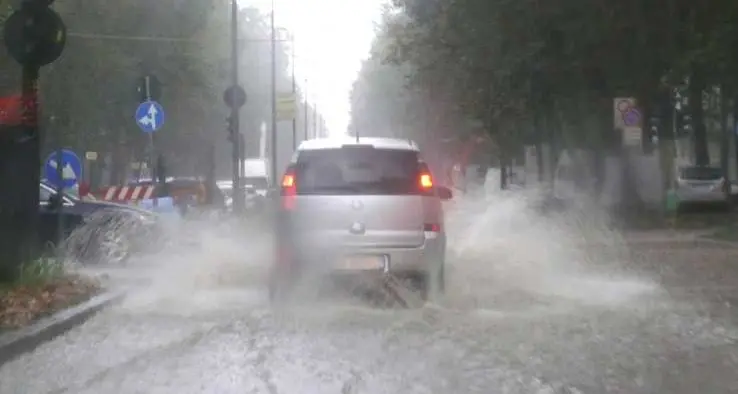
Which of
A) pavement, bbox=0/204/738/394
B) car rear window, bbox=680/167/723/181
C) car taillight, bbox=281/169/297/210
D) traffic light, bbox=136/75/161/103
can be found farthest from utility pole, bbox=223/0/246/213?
car taillight, bbox=281/169/297/210

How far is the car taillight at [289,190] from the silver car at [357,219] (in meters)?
0.01

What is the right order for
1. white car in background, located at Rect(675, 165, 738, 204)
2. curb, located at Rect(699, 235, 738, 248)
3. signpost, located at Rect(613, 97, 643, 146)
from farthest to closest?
white car in background, located at Rect(675, 165, 738, 204), signpost, located at Rect(613, 97, 643, 146), curb, located at Rect(699, 235, 738, 248)

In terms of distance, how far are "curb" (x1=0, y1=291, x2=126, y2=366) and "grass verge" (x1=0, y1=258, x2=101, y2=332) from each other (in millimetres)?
117

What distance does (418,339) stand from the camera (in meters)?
11.0

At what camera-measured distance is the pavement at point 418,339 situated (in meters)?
8.89

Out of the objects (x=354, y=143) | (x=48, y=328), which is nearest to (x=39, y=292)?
(x=48, y=328)

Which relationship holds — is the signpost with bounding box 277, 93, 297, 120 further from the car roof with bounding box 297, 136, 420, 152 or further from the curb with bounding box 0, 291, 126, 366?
the car roof with bounding box 297, 136, 420, 152

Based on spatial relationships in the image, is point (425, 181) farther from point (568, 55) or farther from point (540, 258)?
point (568, 55)

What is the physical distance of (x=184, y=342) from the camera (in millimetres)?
11055

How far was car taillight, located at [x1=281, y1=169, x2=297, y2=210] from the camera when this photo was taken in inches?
526

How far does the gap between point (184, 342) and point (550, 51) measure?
23.1 m

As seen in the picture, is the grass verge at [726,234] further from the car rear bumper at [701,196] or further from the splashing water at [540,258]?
the car rear bumper at [701,196]

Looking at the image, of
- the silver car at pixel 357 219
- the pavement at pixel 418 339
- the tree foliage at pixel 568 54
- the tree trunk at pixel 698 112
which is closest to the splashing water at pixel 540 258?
the pavement at pixel 418 339

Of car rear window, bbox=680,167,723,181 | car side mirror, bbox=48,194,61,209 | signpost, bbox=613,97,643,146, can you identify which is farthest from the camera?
car rear window, bbox=680,167,723,181
